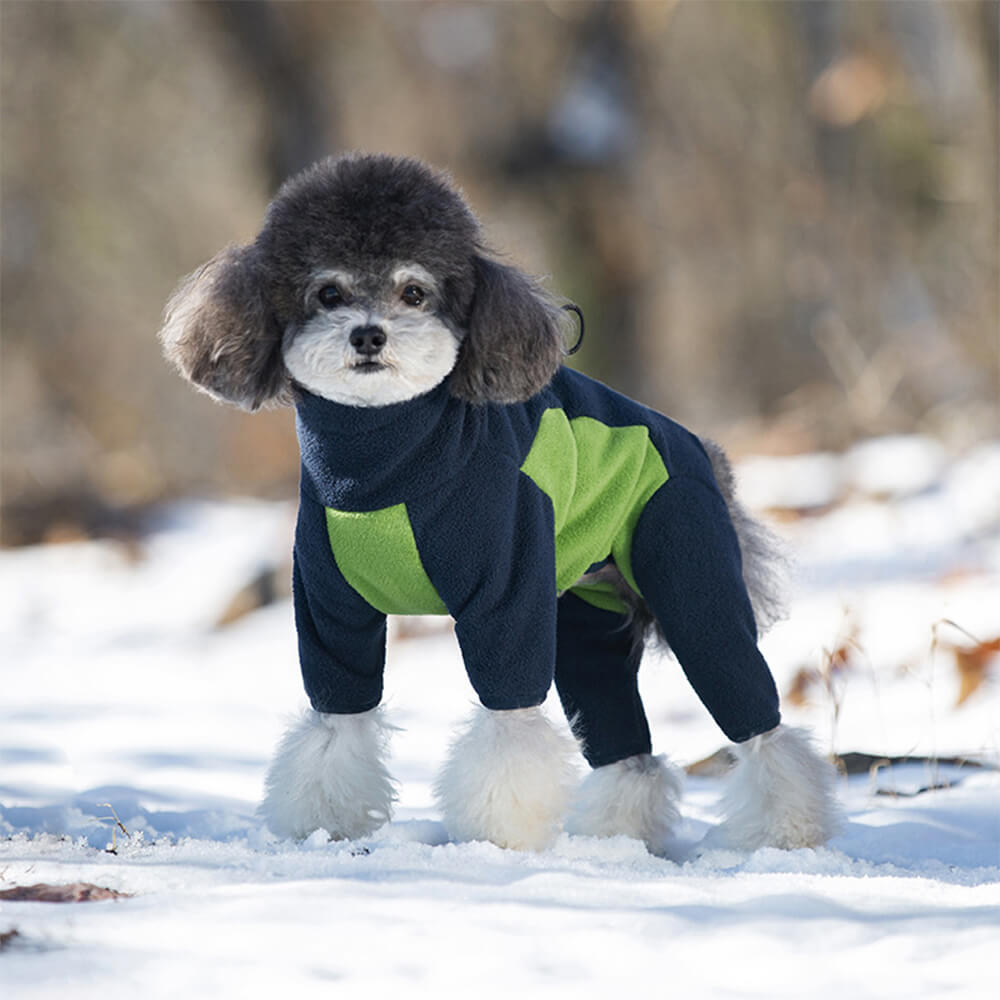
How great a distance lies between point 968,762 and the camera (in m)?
3.49

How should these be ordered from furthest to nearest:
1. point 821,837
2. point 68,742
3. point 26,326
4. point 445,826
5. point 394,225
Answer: point 26,326 < point 68,742 < point 821,837 < point 445,826 < point 394,225

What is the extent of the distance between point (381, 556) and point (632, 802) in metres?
1.07

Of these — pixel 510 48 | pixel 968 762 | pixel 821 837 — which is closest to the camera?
pixel 821 837

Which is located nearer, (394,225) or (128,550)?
(394,225)

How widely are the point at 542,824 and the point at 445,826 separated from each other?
22cm

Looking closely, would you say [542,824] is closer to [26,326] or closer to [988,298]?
[988,298]

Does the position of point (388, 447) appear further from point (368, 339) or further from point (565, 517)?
point (565, 517)

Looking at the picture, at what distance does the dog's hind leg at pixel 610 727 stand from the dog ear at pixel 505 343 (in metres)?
0.84

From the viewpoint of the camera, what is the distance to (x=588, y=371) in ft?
38.7

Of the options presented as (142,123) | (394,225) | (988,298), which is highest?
(142,123)

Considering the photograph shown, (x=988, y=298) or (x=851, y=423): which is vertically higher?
(x=988, y=298)

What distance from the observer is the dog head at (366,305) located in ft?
8.54

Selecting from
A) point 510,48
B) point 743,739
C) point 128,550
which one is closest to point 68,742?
point 743,739

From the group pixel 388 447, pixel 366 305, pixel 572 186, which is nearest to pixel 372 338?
pixel 366 305
